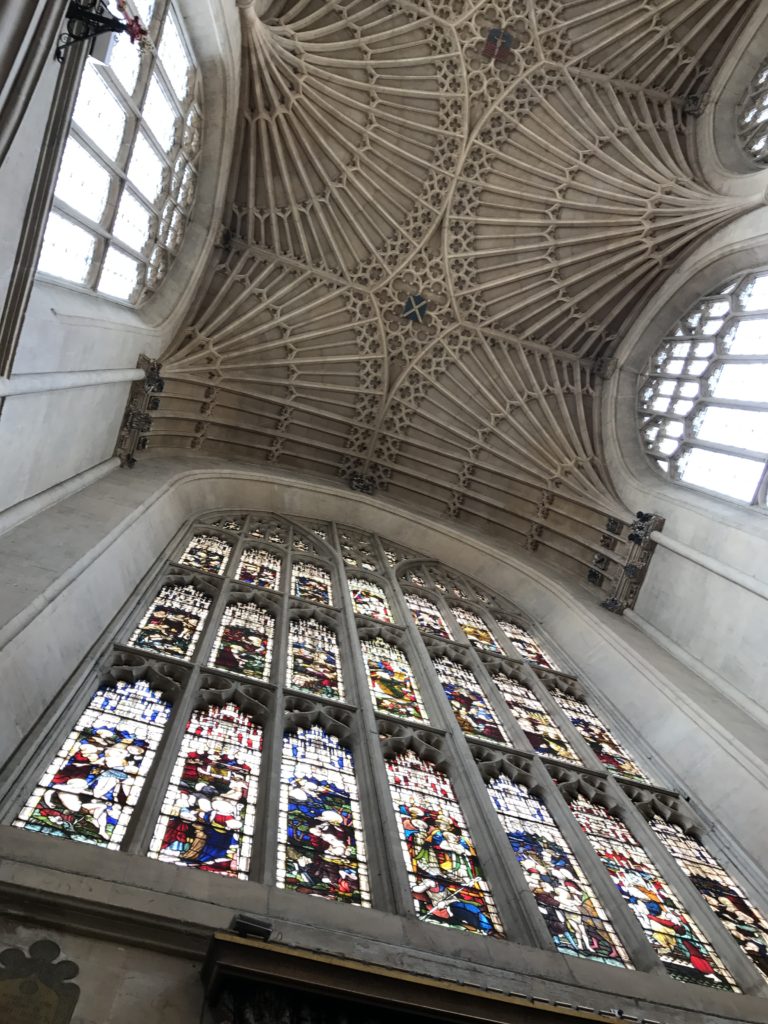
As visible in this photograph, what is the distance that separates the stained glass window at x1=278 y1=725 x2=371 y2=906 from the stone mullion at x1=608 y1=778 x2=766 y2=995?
312 centimetres

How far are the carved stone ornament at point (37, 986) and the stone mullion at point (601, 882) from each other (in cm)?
428

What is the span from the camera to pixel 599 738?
33.0 ft

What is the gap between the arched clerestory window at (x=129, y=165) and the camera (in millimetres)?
8562

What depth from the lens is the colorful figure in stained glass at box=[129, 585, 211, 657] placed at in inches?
333

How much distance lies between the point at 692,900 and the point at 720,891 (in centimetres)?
63

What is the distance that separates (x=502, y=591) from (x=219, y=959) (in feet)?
37.3

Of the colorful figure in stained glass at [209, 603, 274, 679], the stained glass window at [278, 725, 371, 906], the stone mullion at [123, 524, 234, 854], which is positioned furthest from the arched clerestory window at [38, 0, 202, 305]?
the stained glass window at [278, 725, 371, 906]

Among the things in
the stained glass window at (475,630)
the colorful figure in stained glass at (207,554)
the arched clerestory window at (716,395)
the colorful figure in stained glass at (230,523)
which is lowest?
the stained glass window at (475,630)

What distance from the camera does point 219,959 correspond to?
4.08m

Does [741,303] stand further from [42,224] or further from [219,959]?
[219,959]

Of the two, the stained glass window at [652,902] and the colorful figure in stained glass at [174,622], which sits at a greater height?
the colorful figure in stained glass at [174,622]

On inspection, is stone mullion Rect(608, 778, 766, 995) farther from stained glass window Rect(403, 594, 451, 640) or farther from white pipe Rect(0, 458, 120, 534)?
white pipe Rect(0, 458, 120, 534)

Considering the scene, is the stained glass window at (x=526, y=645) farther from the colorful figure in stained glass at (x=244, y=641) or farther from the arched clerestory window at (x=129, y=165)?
the arched clerestory window at (x=129, y=165)

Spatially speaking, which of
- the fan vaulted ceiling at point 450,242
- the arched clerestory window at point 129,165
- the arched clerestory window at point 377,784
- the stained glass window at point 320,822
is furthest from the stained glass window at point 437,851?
the fan vaulted ceiling at point 450,242
